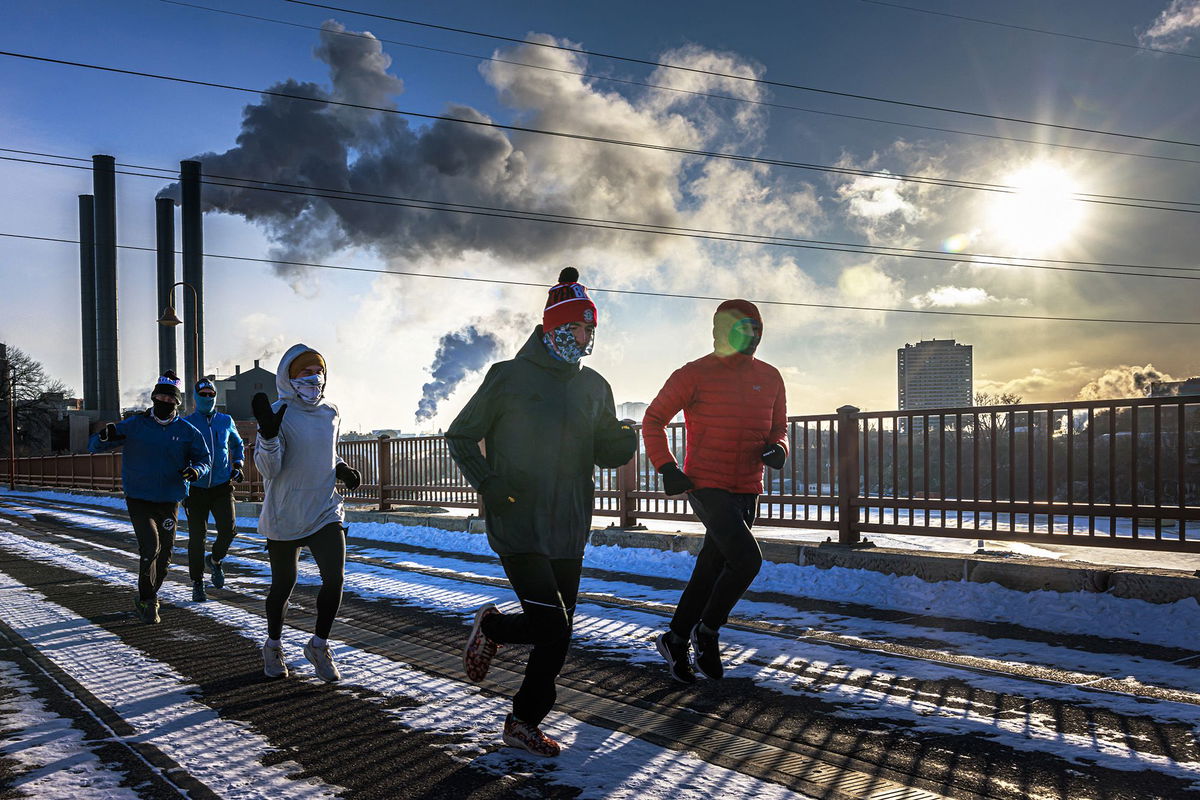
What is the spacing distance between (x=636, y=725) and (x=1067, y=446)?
17.4 ft

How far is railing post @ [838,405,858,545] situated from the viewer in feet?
30.7

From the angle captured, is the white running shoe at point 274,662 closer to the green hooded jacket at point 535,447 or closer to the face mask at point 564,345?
the green hooded jacket at point 535,447

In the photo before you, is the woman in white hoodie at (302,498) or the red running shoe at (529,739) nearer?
the red running shoe at (529,739)

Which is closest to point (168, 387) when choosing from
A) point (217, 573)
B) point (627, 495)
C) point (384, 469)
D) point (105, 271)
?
point (217, 573)

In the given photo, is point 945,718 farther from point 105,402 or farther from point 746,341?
point 105,402

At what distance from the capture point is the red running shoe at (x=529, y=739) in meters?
3.61

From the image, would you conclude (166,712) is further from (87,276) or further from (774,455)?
(87,276)

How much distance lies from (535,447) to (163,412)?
4.89 meters

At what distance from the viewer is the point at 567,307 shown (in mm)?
3875

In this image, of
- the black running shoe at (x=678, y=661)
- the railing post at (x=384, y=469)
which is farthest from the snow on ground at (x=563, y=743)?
the railing post at (x=384, y=469)

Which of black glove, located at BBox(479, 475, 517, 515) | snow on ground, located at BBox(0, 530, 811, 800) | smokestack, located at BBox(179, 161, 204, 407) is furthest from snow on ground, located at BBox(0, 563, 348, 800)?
smokestack, located at BBox(179, 161, 204, 407)

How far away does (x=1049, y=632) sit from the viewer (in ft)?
21.3

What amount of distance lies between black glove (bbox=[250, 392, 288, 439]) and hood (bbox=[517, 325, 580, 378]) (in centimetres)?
145

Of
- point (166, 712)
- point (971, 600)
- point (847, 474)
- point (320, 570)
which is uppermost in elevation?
point (847, 474)
